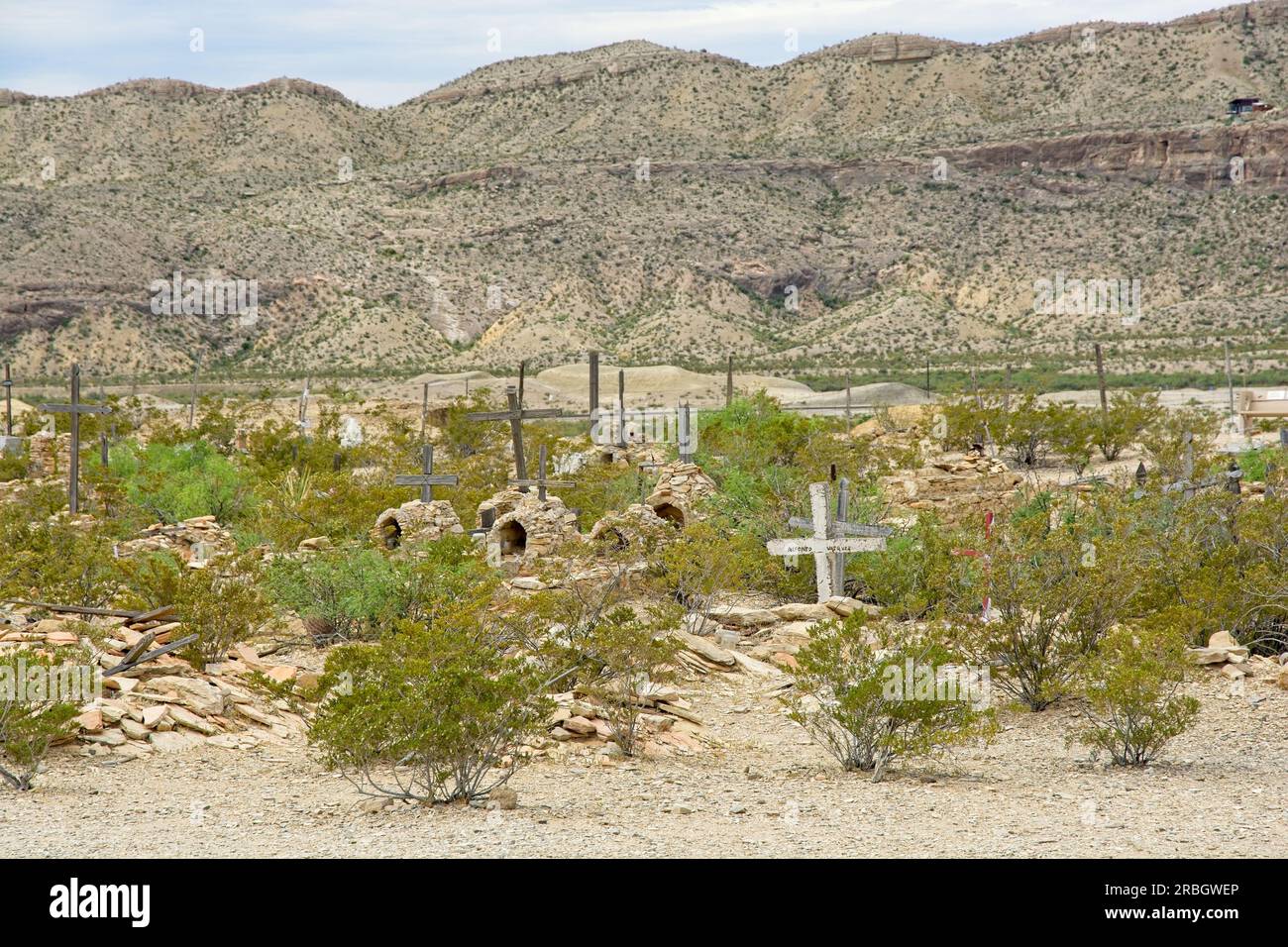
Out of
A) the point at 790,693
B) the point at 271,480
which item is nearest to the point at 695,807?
the point at 790,693

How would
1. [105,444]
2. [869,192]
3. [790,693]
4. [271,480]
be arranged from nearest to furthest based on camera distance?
1. [790,693]
2. [271,480]
3. [105,444]
4. [869,192]

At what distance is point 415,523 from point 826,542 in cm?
578

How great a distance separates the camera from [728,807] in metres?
9.31

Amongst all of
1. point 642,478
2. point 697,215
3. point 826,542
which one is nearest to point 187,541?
point 642,478

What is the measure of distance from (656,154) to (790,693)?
87482mm

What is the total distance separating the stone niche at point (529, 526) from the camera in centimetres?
1919

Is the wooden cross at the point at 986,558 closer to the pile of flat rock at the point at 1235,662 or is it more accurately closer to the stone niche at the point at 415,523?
the pile of flat rock at the point at 1235,662

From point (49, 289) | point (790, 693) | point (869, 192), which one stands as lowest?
point (790, 693)

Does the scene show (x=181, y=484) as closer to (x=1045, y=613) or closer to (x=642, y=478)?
(x=642, y=478)

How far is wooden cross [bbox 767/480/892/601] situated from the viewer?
16.5 meters

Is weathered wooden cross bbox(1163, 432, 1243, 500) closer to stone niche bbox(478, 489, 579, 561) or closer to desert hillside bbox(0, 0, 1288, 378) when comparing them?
stone niche bbox(478, 489, 579, 561)

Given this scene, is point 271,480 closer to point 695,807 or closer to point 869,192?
point 695,807

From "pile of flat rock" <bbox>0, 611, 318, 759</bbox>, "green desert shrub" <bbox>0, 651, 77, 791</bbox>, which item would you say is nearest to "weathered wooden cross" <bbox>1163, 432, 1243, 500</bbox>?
"pile of flat rock" <bbox>0, 611, 318, 759</bbox>

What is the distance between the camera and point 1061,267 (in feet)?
273
